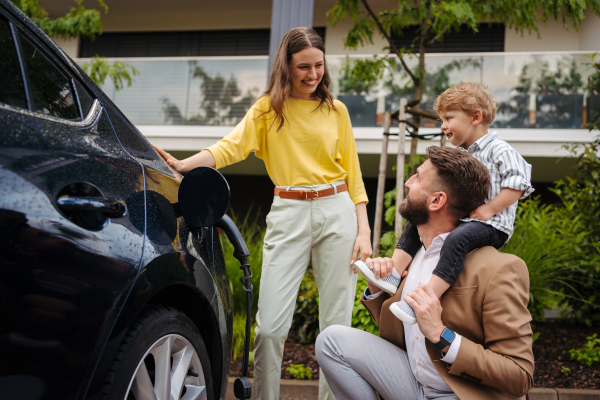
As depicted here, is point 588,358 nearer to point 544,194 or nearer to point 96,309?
point 96,309

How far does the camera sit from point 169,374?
1.46 meters

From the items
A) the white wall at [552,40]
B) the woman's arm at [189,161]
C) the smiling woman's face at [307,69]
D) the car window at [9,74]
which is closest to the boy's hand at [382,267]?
the woman's arm at [189,161]

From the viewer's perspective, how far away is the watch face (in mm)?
1571

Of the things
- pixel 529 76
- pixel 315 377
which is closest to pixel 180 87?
pixel 529 76

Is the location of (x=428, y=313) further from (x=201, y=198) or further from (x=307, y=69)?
(x=307, y=69)

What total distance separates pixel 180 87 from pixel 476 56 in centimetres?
566

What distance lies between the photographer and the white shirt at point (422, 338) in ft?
5.65

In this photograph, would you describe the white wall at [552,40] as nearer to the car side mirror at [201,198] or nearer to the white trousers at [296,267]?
the white trousers at [296,267]

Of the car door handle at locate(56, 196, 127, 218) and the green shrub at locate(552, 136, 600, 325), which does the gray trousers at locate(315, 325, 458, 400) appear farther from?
the green shrub at locate(552, 136, 600, 325)

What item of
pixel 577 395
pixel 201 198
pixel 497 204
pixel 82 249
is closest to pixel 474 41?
pixel 577 395

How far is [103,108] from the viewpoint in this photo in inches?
59.6

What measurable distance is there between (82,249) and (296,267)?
141cm

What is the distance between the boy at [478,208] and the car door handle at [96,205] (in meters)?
0.91

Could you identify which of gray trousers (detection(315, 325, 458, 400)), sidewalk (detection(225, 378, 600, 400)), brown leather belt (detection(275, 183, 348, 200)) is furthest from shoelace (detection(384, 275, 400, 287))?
sidewalk (detection(225, 378, 600, 400))
